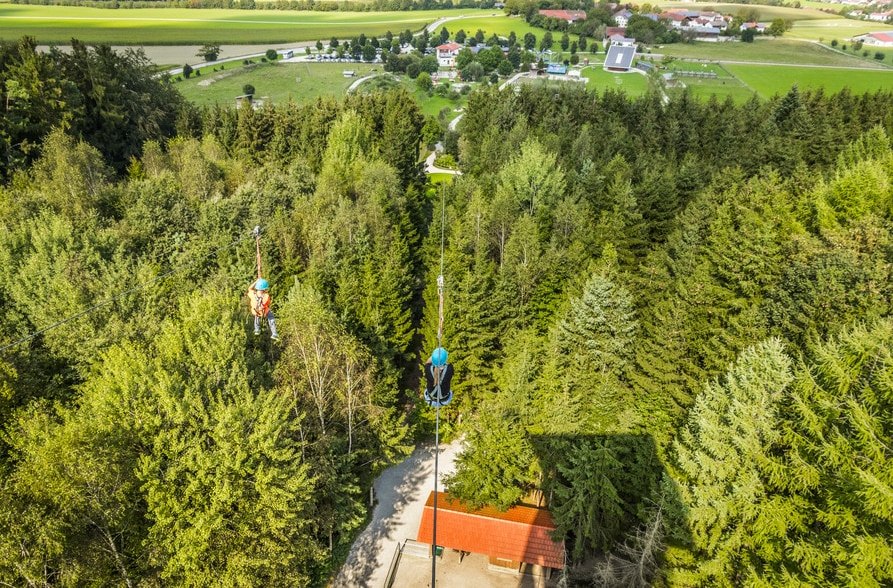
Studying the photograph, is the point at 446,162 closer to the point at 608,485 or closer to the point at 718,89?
the point at 718,89

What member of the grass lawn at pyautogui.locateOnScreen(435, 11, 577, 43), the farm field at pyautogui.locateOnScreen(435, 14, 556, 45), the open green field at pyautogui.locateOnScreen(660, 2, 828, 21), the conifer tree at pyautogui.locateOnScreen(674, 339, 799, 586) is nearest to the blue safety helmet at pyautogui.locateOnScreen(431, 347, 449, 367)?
the conifer tree at pyautogui.locateOnScreen(674, 339, 799, 586)

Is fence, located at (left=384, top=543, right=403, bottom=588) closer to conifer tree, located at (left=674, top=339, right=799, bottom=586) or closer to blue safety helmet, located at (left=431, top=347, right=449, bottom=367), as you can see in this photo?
conifer tree, located at (left=674, top=339, right=799, bottom=586)

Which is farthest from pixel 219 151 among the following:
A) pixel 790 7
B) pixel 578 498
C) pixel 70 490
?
pixel 790 7

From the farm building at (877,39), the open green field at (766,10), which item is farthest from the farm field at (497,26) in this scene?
the farm building at (877,39)

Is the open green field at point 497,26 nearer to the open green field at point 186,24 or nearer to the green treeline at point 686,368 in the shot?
the open green field at point 186,24

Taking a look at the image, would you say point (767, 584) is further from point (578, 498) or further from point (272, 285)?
point (272, 285)

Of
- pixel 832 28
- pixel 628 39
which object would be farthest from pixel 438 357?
pixel 832 28
